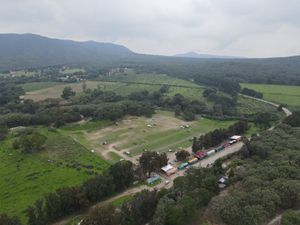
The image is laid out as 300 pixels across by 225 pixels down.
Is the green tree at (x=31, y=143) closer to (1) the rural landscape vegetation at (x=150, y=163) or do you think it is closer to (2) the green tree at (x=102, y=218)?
(1) the rural landscape vegetation at (x=150, y=163)

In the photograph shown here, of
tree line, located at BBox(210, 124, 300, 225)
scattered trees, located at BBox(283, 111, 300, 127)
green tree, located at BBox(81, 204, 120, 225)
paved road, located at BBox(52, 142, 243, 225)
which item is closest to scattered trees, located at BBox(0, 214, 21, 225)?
paved road, located at BBox(52, 142, 243, 225)

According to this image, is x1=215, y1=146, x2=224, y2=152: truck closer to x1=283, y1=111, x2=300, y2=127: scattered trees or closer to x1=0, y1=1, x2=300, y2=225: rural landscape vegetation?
x1=0, y1=1, x2=300, y2=225: rural landscape vegetation

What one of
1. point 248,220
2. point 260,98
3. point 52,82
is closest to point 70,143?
point 248,220

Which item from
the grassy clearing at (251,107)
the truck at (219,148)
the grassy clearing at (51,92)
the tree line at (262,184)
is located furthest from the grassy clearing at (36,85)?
the tree line at (262,184)

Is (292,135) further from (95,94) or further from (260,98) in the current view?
(95,94)

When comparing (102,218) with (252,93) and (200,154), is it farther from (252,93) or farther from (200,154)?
(252,93)
